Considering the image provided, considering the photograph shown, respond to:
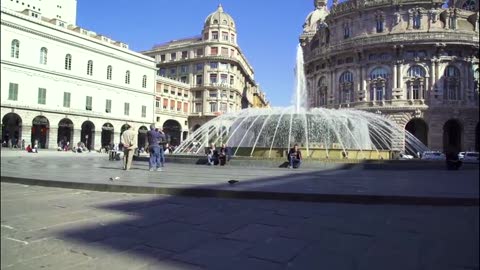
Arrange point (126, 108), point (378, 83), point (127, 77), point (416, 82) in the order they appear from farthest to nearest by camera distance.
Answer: point (126, 108), point (127, 77), point (378, 83), point (416, 82)

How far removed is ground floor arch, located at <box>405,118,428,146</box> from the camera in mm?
51062

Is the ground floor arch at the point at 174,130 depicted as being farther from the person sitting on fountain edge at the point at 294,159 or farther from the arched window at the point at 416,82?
the person sitting on fountain edge at the point at 294,159

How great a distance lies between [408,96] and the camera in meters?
51.9

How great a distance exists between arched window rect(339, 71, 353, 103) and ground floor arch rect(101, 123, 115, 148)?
3250cm

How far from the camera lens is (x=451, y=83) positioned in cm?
5069

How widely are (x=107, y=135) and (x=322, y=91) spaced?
32.5m

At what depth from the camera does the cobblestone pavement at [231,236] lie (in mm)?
3305

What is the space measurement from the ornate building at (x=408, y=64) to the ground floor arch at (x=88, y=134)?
111 ft

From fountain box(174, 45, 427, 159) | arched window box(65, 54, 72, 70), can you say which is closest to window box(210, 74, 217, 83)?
arched window box(65, 54, 72, 70)

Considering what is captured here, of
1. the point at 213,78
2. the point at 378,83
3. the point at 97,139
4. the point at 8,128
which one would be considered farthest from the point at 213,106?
the point at 8,128

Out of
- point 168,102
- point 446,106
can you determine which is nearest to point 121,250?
point 446,106

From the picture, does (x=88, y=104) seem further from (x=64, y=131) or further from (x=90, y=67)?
(x=64, y=131)

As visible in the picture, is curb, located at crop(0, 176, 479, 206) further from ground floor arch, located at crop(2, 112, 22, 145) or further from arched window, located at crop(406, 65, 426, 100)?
arched window, located at crop(406, 65, 426, 100)

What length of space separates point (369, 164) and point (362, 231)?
1185 centimetres
